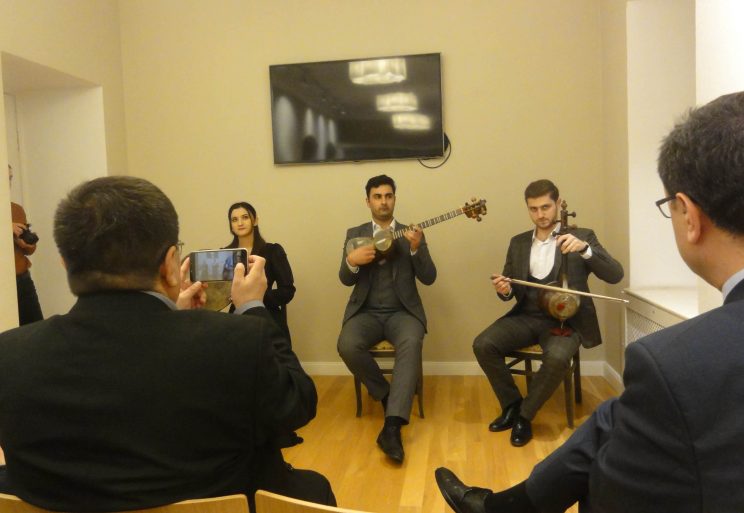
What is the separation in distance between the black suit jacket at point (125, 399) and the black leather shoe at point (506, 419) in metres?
2.19

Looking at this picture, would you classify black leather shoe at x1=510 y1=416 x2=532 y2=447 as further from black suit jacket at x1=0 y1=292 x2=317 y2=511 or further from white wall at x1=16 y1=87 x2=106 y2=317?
white wall at x1=16 y1=87 x2=106 y2=317

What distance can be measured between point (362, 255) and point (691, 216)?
2455 millimetres

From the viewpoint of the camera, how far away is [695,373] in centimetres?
75

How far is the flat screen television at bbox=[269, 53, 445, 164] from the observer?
3764mm

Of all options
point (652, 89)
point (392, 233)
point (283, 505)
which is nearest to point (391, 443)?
point (392, 233)

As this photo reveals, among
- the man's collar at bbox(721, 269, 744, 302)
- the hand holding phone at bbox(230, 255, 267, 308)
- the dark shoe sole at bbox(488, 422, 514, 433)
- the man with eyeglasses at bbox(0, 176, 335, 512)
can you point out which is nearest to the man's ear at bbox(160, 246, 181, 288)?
the man with eyeglasses at bbox(0, 176, 335, 512)

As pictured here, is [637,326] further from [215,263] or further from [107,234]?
[107,234]

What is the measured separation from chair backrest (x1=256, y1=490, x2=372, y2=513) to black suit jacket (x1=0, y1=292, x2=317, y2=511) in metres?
0.13

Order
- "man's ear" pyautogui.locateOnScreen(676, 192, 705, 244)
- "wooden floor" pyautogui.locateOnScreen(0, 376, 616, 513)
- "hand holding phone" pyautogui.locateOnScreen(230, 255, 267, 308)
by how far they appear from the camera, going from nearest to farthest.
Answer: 1. "man's ear" pyautogui.locateOnScreen(676, 192, 705, 244)
2. "hand holding phone" pyautogui.locateOnScreen(230, 255, 267, 308)
3. "wooden floor" pyautogui.locateOnScreen(0, 376, 616, 513)

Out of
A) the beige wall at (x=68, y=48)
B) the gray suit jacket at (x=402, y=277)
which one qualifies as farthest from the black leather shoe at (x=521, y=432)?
the beige wall at (x=68, y=48)

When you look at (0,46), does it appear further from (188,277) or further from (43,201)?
(188,277)

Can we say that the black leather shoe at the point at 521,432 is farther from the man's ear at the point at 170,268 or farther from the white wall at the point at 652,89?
the man's ear at the point at 170,268

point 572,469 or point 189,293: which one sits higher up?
point 189,293

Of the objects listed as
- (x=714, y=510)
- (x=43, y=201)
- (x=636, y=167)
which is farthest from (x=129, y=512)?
(x=43, y=201)
